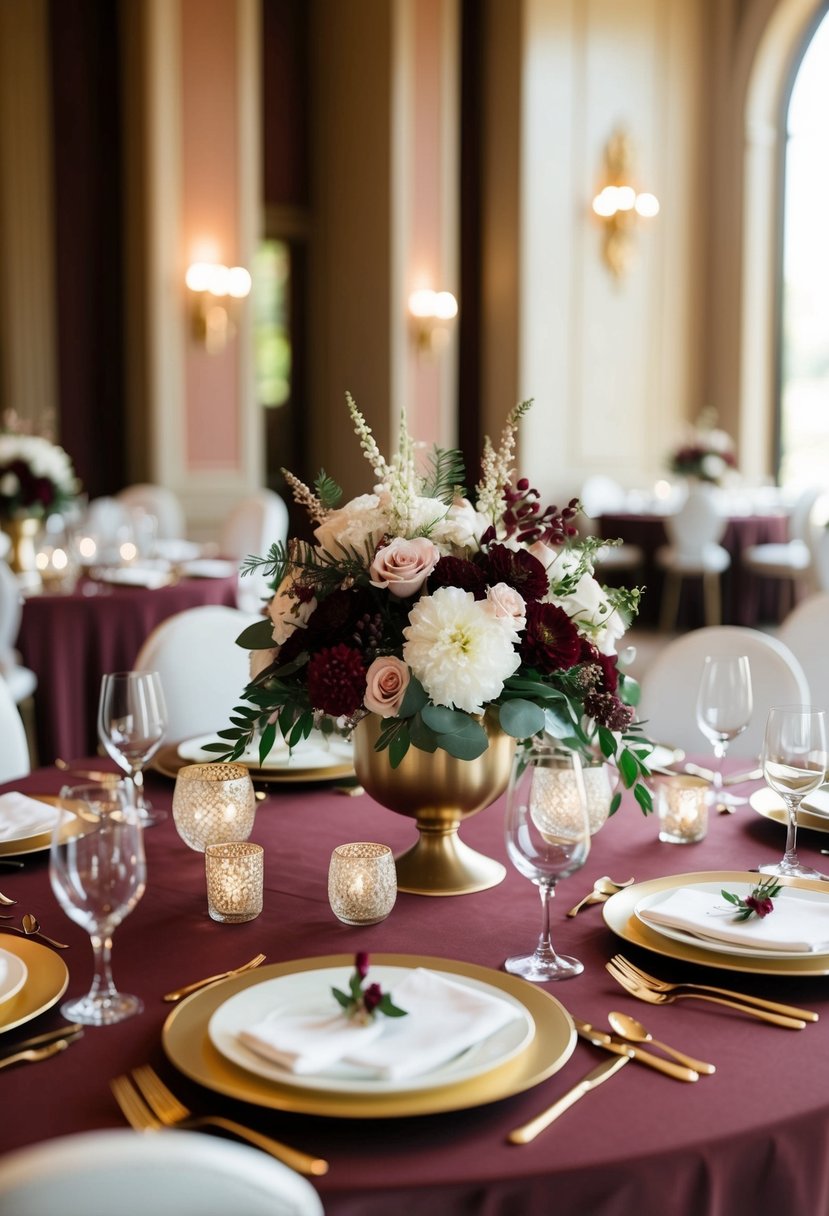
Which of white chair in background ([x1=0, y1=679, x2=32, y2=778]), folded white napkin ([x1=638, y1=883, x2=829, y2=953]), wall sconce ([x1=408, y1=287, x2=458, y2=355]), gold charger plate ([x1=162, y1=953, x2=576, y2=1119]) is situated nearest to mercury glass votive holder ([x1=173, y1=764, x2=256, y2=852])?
gold charger plate ([x1=162, y1=953, x2=576, y2=1119])

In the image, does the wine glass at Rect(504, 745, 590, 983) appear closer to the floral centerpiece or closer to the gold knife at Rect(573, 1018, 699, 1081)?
the gold knife at Rect(573, 1018, 699, 1081)

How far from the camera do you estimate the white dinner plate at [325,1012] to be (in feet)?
3.34

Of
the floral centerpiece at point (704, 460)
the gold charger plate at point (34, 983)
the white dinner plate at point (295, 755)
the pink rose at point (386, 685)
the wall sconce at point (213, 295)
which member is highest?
the wall sconce at point (213, 295)

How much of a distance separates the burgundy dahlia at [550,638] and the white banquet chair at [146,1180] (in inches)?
33.3

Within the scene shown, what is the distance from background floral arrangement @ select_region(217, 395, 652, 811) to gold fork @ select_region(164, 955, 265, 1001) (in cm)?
28

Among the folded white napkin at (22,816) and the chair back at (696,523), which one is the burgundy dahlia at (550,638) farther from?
the chair back at (696,523)

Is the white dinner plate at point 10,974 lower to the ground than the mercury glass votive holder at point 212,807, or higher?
lower

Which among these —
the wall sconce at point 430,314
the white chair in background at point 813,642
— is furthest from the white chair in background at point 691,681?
the wall sconce at point 430,314

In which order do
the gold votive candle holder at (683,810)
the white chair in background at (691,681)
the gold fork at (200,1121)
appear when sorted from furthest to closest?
the white chair in background at (691,681) < the gold votive candle holder at (683,810) < the gold fork at (200,1121)

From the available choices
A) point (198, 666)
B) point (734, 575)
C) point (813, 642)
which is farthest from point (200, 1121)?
point (734, 575)

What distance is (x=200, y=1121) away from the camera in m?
1.00

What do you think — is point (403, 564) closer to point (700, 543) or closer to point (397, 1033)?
point (397, 1033)

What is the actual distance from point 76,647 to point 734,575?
16.0ft

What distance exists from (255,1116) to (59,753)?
3422 millimetres
